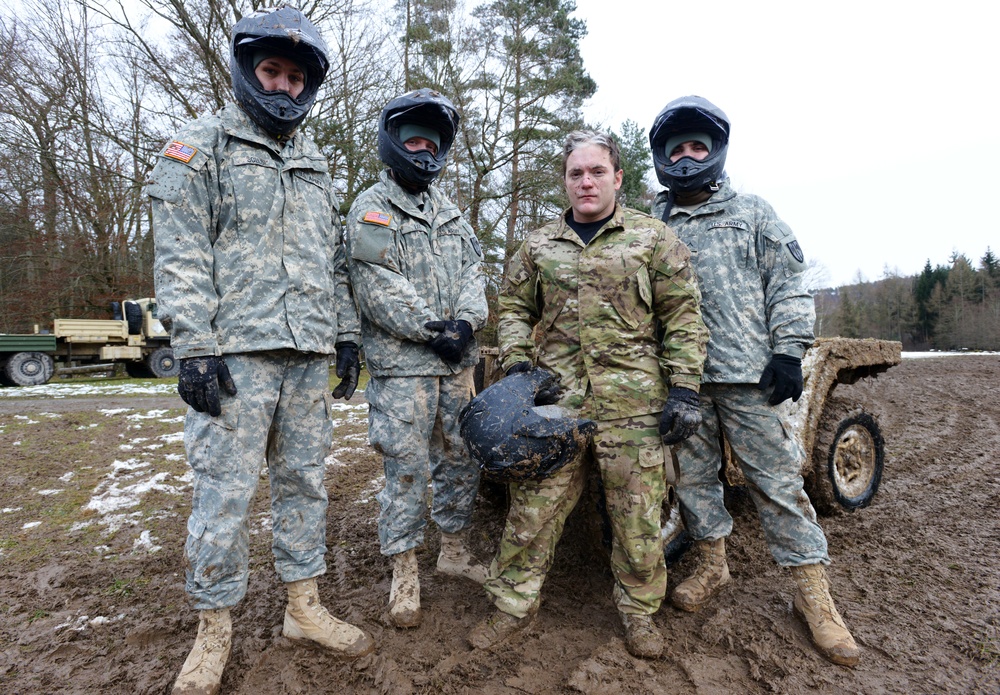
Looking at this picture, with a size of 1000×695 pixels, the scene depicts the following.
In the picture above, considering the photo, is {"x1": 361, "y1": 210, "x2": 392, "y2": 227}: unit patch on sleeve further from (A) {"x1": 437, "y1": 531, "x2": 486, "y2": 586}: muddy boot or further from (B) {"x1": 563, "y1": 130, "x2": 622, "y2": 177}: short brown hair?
(A) {"x1": 437, "y1": 531, "x2": 486, "y2": 586}: muddy boot

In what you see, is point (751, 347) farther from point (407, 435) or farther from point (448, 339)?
point (407, 435)

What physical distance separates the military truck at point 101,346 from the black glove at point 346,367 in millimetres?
15812

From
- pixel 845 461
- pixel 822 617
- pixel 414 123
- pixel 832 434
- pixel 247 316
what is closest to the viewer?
pixel 247 316

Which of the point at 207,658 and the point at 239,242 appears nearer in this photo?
the point at 207,658

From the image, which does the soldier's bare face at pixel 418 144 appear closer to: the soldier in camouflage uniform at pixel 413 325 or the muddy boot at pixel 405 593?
the soldier in camouflage uniform at pixel 413 325

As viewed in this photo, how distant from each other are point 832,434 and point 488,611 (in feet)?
9.10

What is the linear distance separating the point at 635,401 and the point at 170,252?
205 centimetres

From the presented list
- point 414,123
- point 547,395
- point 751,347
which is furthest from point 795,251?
point 414,123

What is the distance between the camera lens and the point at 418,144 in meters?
3.17

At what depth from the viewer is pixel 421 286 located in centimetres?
314

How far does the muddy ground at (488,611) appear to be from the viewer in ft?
8.04

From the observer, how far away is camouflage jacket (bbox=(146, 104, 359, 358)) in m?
2.36

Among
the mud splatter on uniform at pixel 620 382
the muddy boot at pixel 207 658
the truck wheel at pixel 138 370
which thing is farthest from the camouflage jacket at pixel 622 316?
the truck wheel at pixel 138 370

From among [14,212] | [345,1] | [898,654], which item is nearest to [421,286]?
[898,654]
